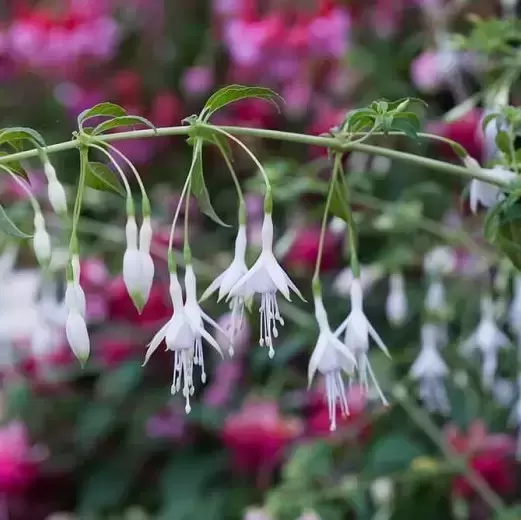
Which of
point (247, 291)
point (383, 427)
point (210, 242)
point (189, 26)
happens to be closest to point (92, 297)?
point (210, 242)

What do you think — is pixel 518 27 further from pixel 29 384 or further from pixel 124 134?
pixel 29 384

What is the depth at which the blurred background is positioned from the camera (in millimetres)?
858

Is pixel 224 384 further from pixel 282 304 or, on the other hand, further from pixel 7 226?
pixel 7 226

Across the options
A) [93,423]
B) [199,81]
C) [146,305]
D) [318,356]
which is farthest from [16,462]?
[318,356]

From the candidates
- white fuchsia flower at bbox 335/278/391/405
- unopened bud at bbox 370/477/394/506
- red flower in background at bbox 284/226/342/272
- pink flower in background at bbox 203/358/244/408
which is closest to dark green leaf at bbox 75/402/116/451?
pink flower in background at bbox 203/358/244/408

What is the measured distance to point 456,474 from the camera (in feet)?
2.85

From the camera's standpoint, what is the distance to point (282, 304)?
3.10ft

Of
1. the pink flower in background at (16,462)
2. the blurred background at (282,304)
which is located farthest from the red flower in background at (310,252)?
the pink flower in background at (16,462)

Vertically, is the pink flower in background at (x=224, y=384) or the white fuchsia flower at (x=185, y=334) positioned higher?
the white fuchsia flower at (x=185, y=334)

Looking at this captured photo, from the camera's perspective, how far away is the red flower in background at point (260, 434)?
97 centimetres

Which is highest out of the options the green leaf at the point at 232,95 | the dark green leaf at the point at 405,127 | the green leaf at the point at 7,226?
the green leaf at the point at 232,95

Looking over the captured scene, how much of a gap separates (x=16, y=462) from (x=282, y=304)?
0.37 m

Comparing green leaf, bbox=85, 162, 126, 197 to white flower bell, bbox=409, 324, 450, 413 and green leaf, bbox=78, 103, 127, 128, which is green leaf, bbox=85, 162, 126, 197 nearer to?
green leaf, bbox=78, 103, 127, 128

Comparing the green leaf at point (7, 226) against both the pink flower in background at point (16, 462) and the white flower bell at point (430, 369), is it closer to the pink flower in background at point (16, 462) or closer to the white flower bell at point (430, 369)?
the white flower bell at point (430, 369)
